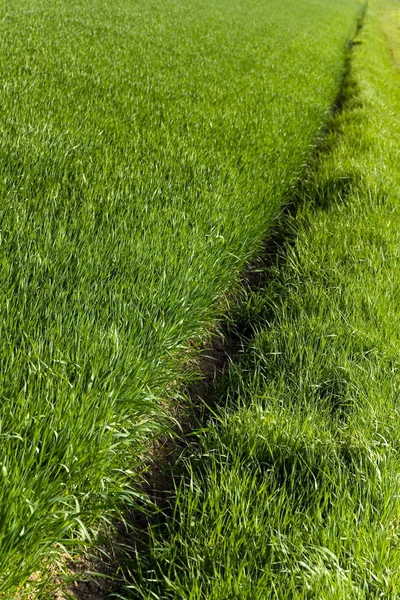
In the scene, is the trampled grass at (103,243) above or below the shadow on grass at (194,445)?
above

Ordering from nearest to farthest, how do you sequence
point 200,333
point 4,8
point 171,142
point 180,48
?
point 200,333 < point 171,142 < point 180,48 < point 4,8

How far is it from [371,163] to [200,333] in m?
2.97

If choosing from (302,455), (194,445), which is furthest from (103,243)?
(302,455)

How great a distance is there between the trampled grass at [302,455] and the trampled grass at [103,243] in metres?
0.25

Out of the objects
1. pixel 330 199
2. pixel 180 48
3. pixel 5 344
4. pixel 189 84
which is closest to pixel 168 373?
pixel 5 344

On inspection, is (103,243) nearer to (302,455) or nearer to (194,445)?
(194,445)

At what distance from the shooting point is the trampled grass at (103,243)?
1.62m

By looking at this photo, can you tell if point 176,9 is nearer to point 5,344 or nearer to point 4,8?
point 4,8

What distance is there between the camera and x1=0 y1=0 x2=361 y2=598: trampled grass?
1.62m

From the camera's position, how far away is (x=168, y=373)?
97.2 inches

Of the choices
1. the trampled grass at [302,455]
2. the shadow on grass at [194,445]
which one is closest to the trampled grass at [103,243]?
the shadow on grass at [194,445]

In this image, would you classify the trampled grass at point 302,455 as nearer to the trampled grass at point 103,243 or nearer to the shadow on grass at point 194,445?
the shadow on grass at point 194,445

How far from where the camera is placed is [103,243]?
2.62m

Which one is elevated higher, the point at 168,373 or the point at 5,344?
the point at 5,344
